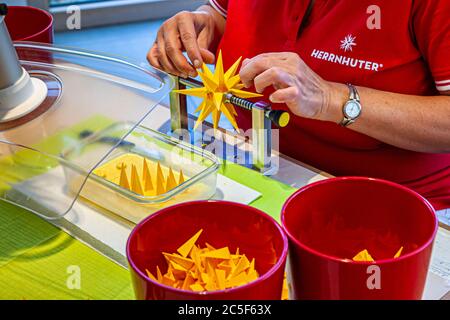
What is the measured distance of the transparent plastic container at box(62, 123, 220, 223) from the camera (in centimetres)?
79

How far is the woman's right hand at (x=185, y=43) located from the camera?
1.14 meters

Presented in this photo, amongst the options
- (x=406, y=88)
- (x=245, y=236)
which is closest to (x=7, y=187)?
(x=245, y=236)

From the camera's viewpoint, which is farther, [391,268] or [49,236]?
[49,236]

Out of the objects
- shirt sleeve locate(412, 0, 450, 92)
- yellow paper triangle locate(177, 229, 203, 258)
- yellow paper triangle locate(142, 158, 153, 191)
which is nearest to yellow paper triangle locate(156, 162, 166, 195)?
yellow paper triangle locate(142, 158, 153, 191)

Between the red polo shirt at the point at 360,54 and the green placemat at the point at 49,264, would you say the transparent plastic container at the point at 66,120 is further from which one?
the red polo shirt at the point at 360,54

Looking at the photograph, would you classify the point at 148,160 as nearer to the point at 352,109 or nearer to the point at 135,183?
the point at 135,183

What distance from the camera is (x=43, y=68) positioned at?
956 millimetres

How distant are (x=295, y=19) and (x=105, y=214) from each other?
20.4 inches

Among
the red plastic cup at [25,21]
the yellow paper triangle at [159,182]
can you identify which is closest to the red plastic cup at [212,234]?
the yellow paper triangle at [159,182]

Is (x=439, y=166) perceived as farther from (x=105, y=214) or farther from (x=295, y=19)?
(x=105, y=214)

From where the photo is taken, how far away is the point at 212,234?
0.73m

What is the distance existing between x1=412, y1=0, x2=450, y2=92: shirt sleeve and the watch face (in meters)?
0.14

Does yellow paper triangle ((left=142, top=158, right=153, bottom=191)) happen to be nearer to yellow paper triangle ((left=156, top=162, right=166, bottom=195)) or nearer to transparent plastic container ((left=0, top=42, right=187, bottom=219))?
yellow paper triangle ((left=156, top=162, right=166, bottom=195))

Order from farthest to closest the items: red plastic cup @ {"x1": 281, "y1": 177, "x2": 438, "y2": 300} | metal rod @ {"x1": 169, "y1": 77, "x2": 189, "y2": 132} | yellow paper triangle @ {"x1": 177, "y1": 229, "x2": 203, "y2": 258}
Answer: metal rod @ {"x1": 169, "y1": 77, "x2": 189, "y2": 132} → yellow paper triangle @ {"x1": 177, "y1": 229, "x2": 203, "y2": 258} → red plastic cup @ {"x1": 281, "y1": 177, "x2": 438, "y2": 300}
